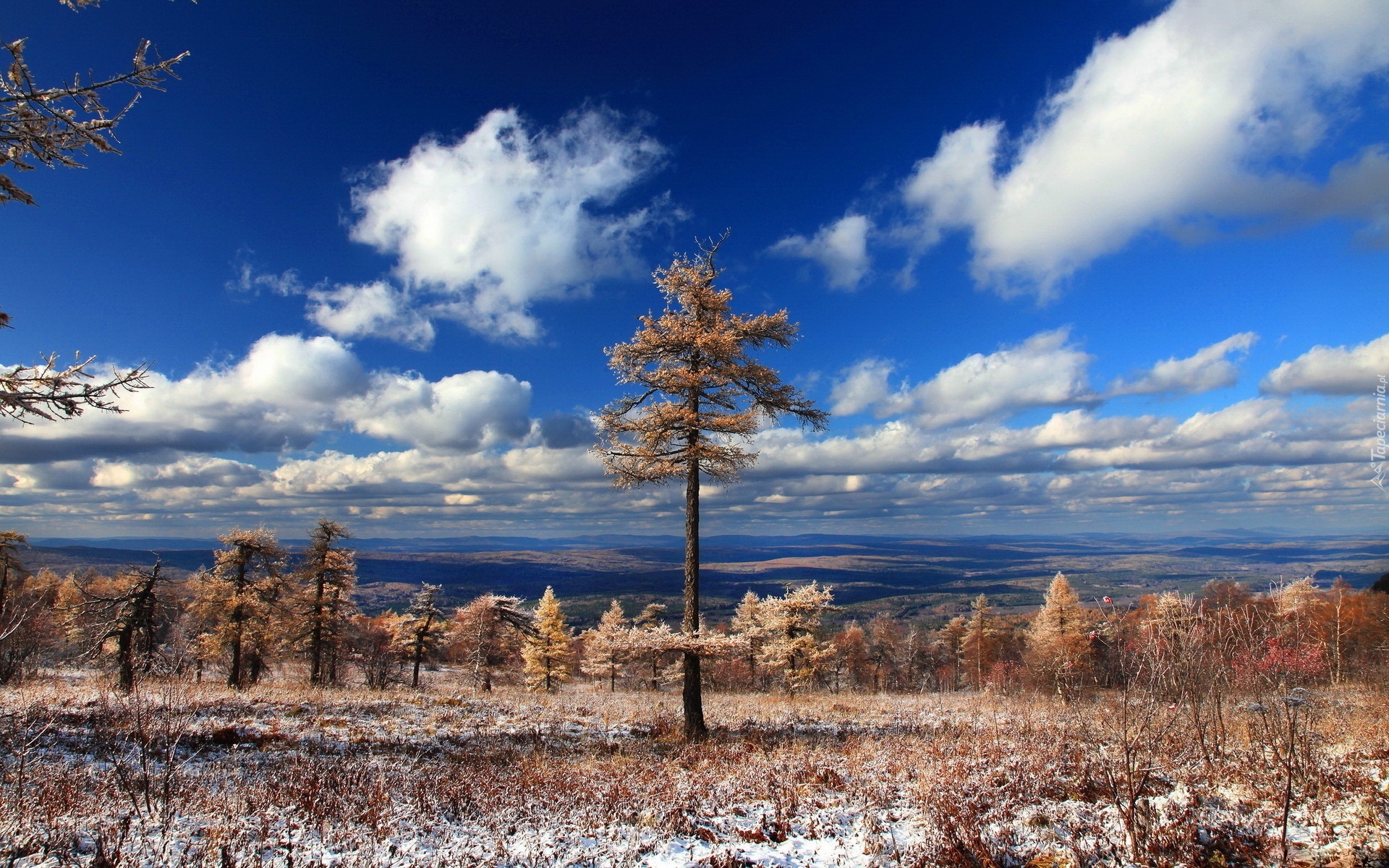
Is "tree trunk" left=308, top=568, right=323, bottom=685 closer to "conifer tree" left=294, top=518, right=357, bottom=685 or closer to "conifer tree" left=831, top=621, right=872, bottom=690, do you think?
"conifer tree" left=294, top=518, right=357, bottom=685

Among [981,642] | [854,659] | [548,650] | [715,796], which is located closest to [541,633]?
[548,650]

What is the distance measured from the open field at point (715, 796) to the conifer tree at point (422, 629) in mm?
26845

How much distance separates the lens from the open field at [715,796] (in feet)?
19.6

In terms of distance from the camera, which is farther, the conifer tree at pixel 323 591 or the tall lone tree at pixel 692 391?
the conifer tree at pixel 323 591

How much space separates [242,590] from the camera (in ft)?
93.3

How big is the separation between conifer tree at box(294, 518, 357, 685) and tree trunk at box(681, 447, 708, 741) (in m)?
24.4

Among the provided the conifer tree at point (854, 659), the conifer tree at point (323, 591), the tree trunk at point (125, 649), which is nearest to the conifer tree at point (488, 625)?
the conifer tree at point (323, 591)

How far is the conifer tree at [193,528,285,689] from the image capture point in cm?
2812

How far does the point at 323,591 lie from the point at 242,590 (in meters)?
3.45

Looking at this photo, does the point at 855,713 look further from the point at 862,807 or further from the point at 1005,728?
the point at 862,807

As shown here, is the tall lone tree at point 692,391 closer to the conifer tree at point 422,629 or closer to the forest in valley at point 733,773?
the forest in valley at point 733,773

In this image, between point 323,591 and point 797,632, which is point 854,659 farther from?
point 323,591

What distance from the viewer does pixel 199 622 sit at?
3186 centimetres

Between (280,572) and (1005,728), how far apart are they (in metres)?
32.7
